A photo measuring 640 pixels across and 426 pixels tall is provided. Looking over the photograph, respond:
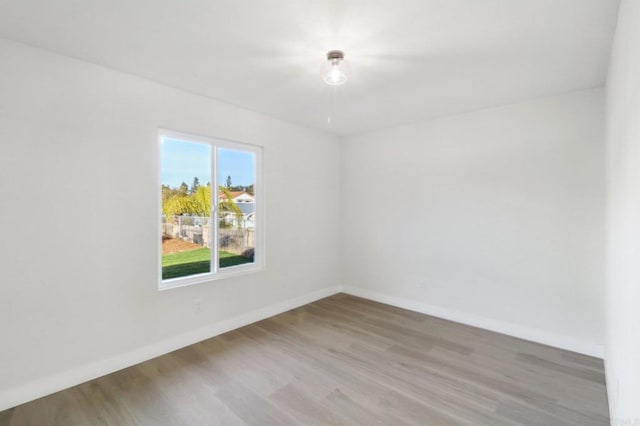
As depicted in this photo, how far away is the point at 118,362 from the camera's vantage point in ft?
8.30

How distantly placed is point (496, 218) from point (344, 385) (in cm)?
246

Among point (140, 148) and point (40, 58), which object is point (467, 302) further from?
point (40, 58)

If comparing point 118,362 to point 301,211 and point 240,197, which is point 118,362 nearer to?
point 240,197

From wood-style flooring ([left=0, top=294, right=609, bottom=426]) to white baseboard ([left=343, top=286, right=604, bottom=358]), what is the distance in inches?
4.0

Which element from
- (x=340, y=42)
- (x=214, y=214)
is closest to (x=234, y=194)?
(x=214, y=214)

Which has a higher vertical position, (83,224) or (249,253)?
(83,224)

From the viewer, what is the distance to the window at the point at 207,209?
297 cm

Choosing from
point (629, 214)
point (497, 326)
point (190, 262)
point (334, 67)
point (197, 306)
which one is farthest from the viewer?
point (497, 326)

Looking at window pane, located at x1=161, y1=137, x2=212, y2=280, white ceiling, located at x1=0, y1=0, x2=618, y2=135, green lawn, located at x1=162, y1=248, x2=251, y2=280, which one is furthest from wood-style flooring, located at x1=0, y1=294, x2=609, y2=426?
white ceiling, located at x1=0, y1=0, x2=618, y2=135

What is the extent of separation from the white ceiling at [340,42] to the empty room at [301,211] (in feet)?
0.06

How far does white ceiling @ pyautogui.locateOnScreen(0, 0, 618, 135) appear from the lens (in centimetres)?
172

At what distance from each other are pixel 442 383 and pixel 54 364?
9.88ft

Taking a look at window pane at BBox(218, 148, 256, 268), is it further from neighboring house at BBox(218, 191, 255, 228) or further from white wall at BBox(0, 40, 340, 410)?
white wall at BBox(0, 40, 340, 410)

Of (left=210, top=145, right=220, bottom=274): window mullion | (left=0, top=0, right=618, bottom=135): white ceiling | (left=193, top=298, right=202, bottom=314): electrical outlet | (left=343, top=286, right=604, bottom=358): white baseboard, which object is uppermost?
(left=0, top=0, right=618, bottom=135): white ceiling
